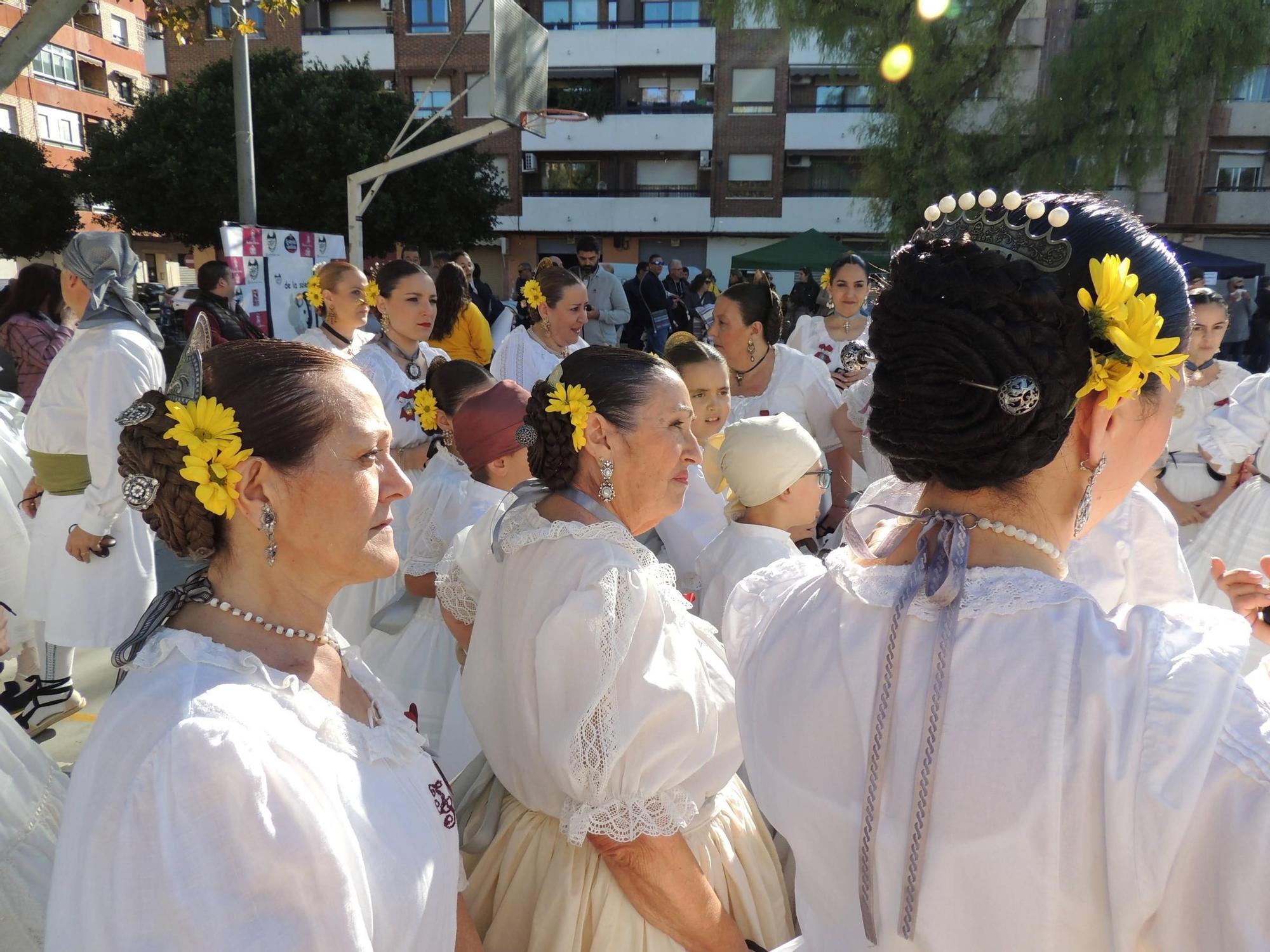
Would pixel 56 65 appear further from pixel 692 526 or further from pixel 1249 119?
pixel 1249 119

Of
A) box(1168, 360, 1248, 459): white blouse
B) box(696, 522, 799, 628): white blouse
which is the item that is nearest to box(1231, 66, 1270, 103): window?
box(1168, 360, 1248, 459): white blouse

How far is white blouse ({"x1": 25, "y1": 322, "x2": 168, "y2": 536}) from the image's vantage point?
143 inches

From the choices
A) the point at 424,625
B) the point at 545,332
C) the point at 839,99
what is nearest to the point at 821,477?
the point at 424,625

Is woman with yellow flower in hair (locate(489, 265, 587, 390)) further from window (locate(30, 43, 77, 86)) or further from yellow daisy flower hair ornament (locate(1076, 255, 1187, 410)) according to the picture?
window (locate(30, 43, 77, 86))

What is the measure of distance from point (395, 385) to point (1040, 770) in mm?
4372

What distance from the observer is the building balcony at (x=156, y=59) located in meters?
31.2

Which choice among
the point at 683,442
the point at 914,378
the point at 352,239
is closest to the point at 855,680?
the point at 914,378

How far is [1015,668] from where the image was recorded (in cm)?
103

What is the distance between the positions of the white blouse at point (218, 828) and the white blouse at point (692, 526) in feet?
7.72

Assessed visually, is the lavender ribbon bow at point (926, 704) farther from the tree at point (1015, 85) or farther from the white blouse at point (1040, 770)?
the tree at point (1015, 85)

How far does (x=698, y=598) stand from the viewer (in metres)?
3.01

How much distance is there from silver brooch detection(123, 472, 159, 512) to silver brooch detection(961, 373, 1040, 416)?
127 cm

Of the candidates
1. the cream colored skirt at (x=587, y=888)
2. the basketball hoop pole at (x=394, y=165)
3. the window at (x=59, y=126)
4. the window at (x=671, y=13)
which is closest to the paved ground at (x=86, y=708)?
the cream colored skirt at (x=587, y=888)

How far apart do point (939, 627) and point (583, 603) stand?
844 mm
